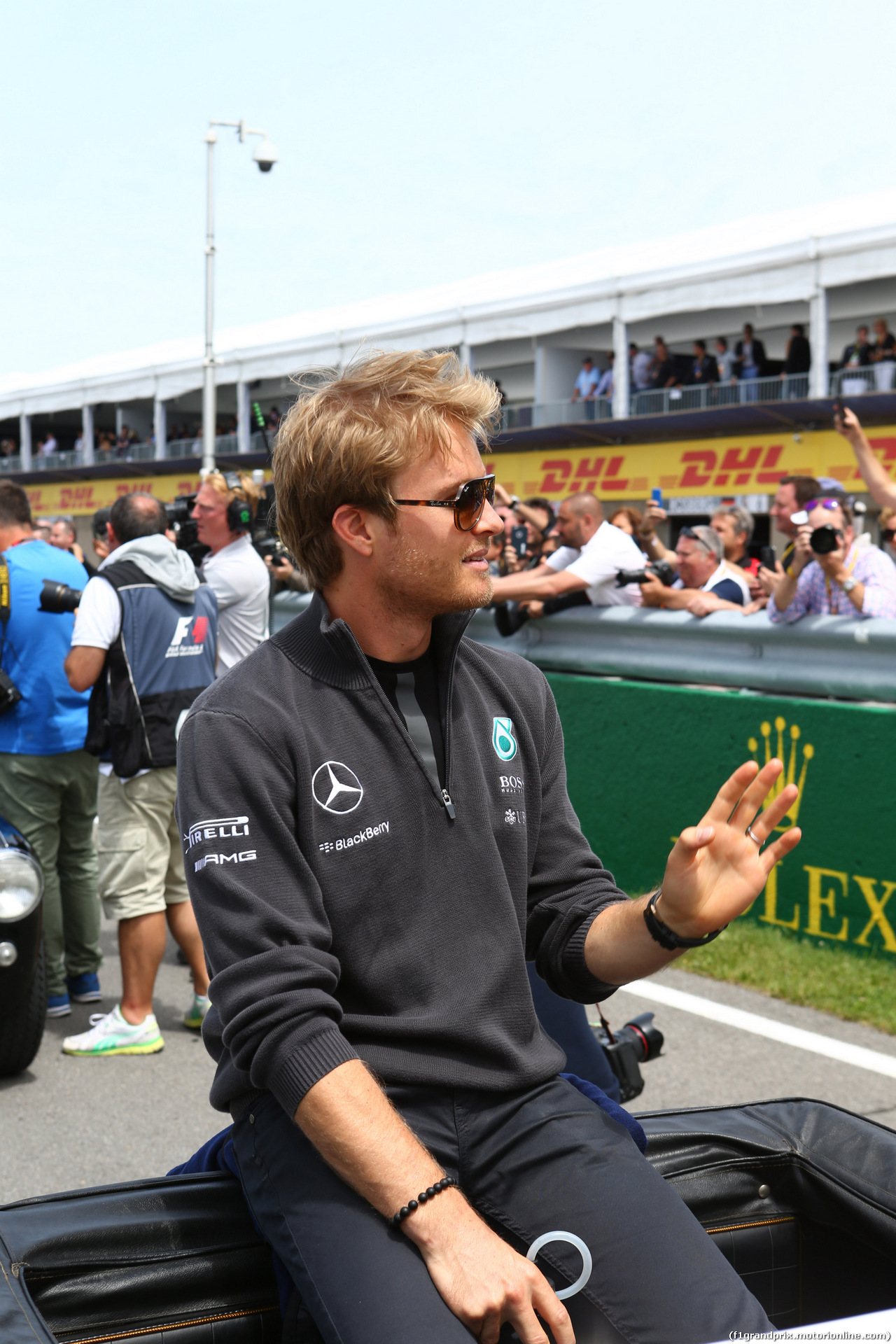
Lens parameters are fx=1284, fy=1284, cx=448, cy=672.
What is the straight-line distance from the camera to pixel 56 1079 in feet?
14.8

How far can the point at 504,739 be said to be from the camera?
7.05 ft

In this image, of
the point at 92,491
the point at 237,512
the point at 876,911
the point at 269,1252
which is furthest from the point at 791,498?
the point at 92,491

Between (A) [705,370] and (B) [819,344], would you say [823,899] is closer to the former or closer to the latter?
(B) [819,344]

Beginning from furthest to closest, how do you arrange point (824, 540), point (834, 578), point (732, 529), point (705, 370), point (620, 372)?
point (620, 372) → point (705, 370) → point (732, 529) → point (834, 578) → point (824, 540)

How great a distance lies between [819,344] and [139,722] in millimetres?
26960

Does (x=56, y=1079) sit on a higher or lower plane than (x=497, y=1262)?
lower

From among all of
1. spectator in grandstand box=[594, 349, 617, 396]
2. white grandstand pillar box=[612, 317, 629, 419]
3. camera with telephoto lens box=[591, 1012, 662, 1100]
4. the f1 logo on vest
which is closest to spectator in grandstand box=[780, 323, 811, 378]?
white grandstand pillar box=[612, 317, 629, 419]

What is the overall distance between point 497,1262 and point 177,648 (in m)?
3.66

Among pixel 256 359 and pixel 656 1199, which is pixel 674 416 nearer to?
pixel 256 359

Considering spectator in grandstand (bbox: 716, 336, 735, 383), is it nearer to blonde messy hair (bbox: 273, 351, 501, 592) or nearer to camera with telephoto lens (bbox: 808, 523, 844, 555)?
camera with telephoto lens (bbox: 808, 523, 844, 555)

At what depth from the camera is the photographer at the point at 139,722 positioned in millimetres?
4859

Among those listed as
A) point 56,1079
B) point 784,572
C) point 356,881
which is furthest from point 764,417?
point 356,881

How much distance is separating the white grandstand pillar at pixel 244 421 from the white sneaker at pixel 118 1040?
4046 cm

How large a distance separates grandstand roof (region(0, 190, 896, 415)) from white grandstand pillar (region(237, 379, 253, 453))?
817 mm
